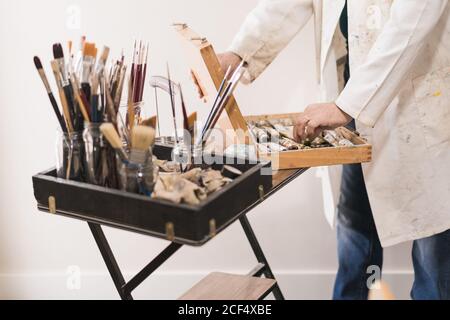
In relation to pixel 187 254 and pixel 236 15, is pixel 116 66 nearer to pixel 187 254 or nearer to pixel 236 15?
pixel 236 15

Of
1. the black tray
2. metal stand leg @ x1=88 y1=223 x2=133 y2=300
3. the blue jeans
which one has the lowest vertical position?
the blue jeans

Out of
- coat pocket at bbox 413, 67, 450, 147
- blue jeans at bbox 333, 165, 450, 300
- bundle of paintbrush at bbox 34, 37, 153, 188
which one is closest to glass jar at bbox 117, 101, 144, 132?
bundle of paintbrush at bbox 34, 37, 153, 188

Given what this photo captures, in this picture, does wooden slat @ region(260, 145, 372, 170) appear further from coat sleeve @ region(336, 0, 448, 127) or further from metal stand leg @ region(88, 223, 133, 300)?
metal stand leg @ region(88, 223, 133, 300)

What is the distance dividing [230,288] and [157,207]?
0.48 metres

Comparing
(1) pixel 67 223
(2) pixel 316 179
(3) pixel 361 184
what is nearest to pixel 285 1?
(3) pixel 361 184

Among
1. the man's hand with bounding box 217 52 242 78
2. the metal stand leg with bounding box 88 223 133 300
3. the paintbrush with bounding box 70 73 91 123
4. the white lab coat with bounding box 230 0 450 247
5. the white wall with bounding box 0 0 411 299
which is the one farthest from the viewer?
the white wall with bounding box 0 0 411 299

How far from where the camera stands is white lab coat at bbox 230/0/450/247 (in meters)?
1.32

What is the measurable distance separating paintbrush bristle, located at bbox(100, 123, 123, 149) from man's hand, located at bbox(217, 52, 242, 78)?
0.55m

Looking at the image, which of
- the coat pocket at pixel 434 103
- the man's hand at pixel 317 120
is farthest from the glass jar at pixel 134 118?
the coat pocket at pixel 434 103

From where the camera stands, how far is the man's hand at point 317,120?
4.26ft

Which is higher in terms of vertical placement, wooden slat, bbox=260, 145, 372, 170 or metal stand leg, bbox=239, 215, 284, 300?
wooden slat, bbox=260, 145, 372, 170

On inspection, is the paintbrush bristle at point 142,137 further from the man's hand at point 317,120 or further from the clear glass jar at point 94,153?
the man's hand at point 317,120

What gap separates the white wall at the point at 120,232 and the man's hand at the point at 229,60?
1.29 ft

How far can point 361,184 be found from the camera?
172cm
